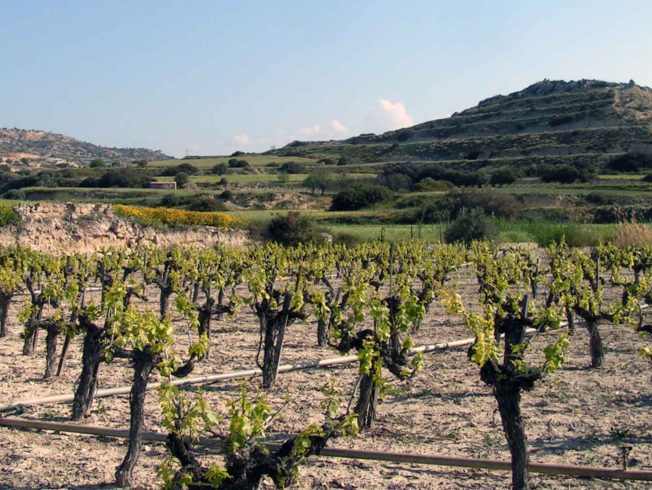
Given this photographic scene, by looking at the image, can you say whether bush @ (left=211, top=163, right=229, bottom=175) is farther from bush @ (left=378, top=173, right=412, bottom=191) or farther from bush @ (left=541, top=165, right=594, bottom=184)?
bush @ (left=541, top=165, right=594, bottom=184)

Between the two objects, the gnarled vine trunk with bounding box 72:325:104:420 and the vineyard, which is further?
the gnarled vine trunk with bounding box 72:325:104:420

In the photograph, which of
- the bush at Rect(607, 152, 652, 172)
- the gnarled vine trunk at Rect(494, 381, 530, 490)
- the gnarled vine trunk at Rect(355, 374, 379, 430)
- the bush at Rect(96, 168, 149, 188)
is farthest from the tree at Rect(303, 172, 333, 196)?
the gnarled vine trunk at Rect(494, 381, 530, 490)

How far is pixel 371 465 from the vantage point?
6.96 m

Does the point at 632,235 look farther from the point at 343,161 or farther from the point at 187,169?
the point at 343,161

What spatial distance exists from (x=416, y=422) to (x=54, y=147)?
155543 mm

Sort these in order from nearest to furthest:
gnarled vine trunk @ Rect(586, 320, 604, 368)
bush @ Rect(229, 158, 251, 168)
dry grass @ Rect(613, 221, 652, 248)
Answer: gnarled vine trunk @ Rect(586, 320, 604, 368), dry grass @ Rect(613, 221, 652, 248), bush @ Rect(229, 158, 251, 168)

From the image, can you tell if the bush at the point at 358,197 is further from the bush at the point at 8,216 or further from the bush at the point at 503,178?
the bush at the point at 8,216

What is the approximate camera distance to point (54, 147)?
502ft

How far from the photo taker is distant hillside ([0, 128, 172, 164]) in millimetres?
141125

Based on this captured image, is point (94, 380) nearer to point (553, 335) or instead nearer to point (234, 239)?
point (553, 335)

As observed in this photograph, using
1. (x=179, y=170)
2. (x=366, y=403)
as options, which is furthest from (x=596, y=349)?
(x=179, y=170)

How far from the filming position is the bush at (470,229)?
3309 centimetres

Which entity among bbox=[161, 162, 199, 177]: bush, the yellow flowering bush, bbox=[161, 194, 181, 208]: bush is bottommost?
the yellow flowering bush

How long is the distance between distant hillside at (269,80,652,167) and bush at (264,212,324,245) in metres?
37.7
